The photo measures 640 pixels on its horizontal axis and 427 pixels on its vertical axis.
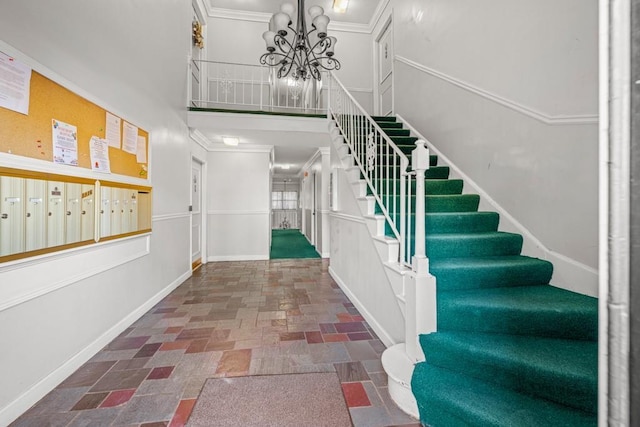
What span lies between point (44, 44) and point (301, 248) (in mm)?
5969

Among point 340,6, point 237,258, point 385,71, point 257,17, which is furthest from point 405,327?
point 257,17

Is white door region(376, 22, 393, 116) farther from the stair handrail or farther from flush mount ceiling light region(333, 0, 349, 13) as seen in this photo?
the stair handrail

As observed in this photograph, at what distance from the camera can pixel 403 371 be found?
65.3 inches

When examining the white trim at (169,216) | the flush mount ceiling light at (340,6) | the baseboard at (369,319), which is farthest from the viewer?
the flush mount ceiling light at (340,6)

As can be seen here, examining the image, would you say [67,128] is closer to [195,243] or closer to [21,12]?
[21,12]

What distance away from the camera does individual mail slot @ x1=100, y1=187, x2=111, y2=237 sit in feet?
7.08

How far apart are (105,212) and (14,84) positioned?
1019mm

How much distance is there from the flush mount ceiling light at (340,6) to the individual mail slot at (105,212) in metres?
5.14

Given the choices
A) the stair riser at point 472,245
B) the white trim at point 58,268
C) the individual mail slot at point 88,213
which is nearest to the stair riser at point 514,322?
the stair riser at point 472,245

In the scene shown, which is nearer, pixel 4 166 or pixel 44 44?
pixel 4 166

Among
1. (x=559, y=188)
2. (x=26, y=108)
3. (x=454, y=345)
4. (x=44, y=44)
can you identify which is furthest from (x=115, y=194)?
(x=559, y=188)

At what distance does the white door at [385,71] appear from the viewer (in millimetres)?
5209

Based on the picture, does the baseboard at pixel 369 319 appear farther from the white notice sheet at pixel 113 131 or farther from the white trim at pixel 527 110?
the white notice sheet at pixel 113 131

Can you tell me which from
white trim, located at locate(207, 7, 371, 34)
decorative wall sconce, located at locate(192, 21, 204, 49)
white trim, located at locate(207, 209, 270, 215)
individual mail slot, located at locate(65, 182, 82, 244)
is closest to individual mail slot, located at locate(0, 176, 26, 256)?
individual mail slot, located at locate(65, 182, 82, 244)
